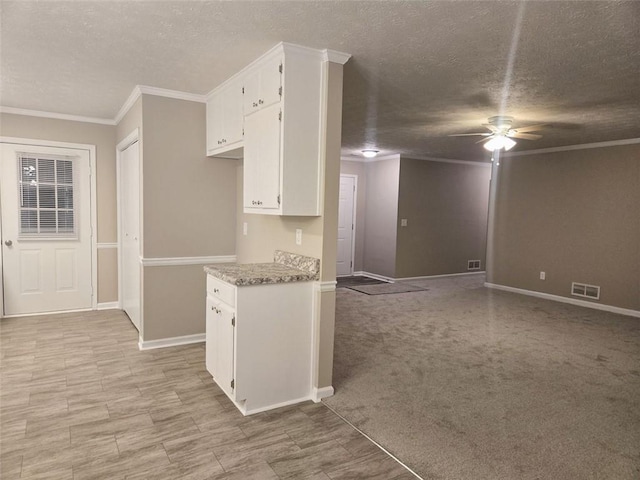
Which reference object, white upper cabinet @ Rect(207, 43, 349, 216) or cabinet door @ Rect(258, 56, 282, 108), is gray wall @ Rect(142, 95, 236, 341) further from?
cabinet door @ Rect(258, 56, 282, 108)

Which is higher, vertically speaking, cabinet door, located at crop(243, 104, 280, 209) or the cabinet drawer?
cabinet door, located at crop(243, 104, 280, 209)

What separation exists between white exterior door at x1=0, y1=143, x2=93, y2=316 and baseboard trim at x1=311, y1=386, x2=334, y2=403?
146 inches

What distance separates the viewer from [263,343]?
2.88 m

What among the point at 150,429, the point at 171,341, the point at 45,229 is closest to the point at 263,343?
the point at 150,429

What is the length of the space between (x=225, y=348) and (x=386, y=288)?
4.70m

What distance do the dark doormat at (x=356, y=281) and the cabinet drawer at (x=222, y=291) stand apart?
4382 mm

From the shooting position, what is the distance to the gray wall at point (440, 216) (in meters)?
7.89

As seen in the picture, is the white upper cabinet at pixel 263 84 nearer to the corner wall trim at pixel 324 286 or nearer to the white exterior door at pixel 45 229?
the corner wall trim at pixel 324 286

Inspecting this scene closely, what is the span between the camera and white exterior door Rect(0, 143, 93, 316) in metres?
4.91

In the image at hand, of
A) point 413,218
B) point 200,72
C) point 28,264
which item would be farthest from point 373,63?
point 413,218

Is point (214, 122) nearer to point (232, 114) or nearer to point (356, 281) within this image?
point (232, 114)

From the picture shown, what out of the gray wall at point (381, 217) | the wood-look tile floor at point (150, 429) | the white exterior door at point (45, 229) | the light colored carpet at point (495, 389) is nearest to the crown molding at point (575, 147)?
the gray wall at point (381, 217)

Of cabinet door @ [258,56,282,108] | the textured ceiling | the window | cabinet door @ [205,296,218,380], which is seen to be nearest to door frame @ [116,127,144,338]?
the textured ceiling

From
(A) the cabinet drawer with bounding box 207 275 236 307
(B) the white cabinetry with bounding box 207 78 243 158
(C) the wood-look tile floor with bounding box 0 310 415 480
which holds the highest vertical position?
(B) the white cabinetry with bounding box 207 78 243 158
